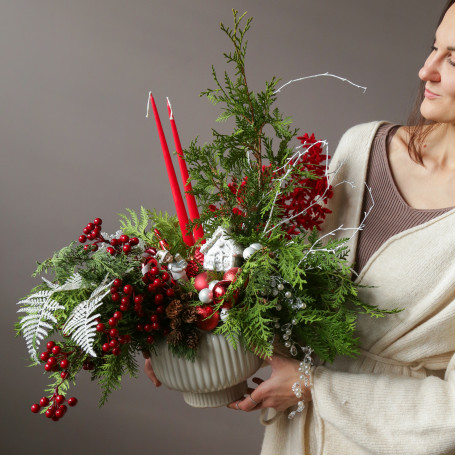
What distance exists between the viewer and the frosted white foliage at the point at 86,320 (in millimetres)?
730

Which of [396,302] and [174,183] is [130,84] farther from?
[396,302]

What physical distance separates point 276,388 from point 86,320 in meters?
0.35

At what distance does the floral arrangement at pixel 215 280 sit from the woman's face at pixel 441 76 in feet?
0.70

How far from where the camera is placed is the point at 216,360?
0.84 meters

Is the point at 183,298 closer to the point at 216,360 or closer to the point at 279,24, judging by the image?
the point at 216,360

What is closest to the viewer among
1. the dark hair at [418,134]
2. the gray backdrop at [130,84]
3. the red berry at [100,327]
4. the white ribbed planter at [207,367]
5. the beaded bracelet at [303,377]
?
the red berry at [100,327]

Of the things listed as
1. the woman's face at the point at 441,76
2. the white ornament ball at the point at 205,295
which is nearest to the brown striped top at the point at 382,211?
the woman's face at the point at 441,76

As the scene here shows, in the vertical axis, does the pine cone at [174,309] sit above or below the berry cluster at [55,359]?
above

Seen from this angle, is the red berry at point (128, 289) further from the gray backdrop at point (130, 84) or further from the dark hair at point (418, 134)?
the gray backdrop at point (130, 84)

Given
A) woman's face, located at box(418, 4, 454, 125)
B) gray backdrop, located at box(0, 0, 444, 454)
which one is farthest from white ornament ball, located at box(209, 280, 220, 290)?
gray backdrop, located at box(0, 0, 444, 454)

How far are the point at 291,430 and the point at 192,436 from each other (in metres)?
1.01

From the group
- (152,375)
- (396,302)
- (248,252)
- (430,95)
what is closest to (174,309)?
(248,252)

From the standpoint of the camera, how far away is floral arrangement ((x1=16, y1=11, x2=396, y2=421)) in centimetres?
78

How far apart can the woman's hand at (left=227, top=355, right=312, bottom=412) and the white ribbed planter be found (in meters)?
0.07
